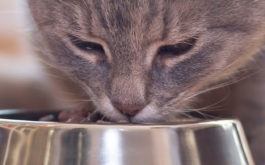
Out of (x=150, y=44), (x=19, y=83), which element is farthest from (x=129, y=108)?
(x=19, y=83)

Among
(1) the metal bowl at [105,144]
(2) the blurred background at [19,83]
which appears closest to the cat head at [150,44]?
(1) the metal bowl at [105,144]

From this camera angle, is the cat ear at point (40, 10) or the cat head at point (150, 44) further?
the cat ear at point (40, 10)

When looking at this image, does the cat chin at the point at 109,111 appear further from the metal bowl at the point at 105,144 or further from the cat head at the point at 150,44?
the metal bowl at the point at 105,144

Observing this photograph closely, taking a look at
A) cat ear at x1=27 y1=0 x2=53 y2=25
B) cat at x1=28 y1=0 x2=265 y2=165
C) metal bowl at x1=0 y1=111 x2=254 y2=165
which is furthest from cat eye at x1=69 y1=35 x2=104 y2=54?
metal bowl at x1=0 y1=111 x2=254 y2=165

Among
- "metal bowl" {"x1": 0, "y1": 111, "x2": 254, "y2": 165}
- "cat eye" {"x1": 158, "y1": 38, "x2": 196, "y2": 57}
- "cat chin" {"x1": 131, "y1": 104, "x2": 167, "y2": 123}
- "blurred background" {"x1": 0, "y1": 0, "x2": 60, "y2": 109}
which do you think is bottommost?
"metal bowl" {"x1": 0, "y1": 111, "x2": 254, "y2": 165}

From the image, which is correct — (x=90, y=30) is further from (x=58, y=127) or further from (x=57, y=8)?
(x=58, y=127)

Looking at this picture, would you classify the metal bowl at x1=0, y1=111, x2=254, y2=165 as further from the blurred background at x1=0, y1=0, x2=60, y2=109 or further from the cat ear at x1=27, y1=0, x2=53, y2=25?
the blurred background at x1=0, y1=0, x2=60, y2=109

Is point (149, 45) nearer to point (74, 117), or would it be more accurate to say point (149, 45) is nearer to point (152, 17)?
point (152, 17)
